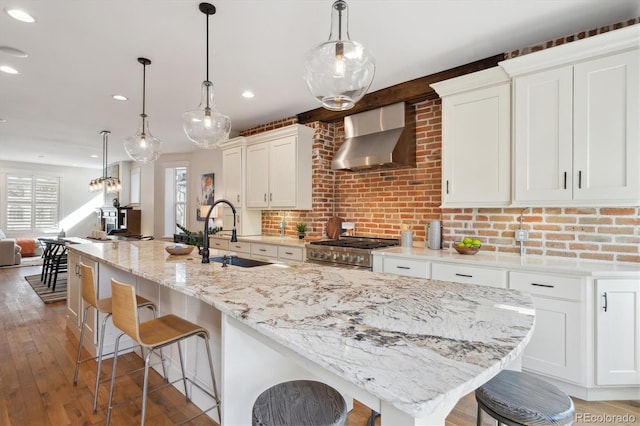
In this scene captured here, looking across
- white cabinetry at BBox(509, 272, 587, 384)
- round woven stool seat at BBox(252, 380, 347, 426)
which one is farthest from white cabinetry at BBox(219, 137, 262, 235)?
round woven stool seat at BBox(252, 380, 347, 426)

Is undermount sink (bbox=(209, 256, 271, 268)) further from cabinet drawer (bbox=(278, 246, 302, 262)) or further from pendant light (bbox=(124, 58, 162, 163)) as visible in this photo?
pendant light (bbox=(124, 58, 162, 163))

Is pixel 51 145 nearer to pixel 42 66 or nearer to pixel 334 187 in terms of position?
pixel 42 66

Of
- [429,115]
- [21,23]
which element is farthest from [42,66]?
[429,115]

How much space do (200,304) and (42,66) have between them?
2.92m

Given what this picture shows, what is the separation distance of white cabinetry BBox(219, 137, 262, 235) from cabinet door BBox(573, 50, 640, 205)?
4035 mm

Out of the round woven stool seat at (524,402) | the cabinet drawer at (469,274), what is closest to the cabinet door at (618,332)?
the cabinet drawer at (469,274)

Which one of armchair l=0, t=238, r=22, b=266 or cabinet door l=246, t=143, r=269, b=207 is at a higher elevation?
cabinet door l=246, t=143, r=269, b=207

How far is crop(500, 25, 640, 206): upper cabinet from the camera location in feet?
7.10

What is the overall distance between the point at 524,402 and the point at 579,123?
2.08 metres

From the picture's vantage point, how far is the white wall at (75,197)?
9.74m

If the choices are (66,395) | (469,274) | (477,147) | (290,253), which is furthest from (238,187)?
(469,274)

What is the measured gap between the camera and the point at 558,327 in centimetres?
225

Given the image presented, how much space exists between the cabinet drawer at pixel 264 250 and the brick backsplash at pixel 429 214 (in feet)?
1.80

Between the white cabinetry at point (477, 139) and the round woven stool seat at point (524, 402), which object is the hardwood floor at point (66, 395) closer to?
the round woven stool seat at point (524, 402)
